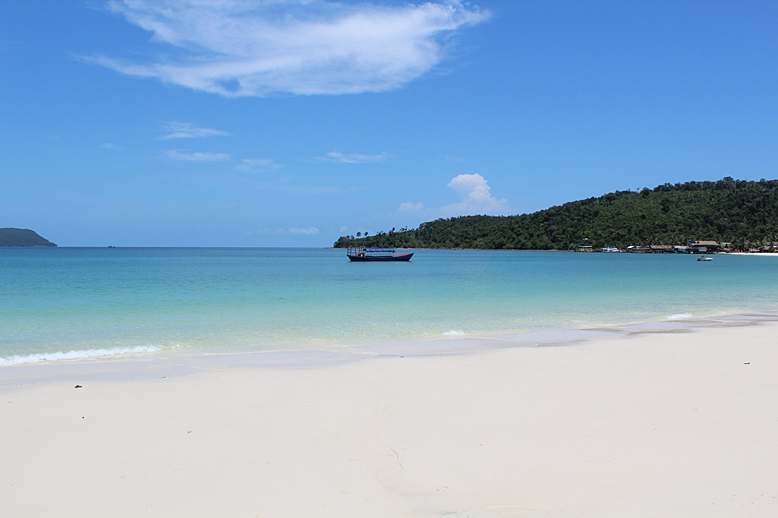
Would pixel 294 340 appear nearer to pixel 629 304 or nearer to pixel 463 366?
pixel 463 366

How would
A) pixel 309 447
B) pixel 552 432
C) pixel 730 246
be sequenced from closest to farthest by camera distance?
pixel 309 447 < pixel 552 432 < pixel 730 246

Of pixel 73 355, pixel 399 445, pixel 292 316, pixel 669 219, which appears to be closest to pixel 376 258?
pixel 292 316

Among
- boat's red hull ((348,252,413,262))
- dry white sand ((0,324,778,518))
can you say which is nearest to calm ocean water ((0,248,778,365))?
dry white sand ((0,324,778,518))

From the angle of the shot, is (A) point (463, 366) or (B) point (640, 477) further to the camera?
(A) point (463, 366)

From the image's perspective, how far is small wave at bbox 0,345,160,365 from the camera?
34.3ft

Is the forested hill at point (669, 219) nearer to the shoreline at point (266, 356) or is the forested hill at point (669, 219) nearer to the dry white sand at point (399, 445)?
the shoreline at point (266, 356)

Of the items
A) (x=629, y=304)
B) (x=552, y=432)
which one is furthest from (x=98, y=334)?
(x=629, y=304)

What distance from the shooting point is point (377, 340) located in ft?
44.1

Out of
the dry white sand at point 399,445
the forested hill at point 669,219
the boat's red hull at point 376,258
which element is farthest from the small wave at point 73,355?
the forested hill at point 669,219

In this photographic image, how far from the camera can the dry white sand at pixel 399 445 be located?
13.6 feet

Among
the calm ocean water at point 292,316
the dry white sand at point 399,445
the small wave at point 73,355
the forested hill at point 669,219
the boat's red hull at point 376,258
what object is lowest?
the calm ocean water at point 292,316

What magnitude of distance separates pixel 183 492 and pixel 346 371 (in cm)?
485

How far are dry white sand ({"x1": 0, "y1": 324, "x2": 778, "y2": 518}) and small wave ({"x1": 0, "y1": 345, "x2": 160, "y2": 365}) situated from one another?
3.20 m

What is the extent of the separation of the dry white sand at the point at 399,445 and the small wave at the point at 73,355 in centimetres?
320
